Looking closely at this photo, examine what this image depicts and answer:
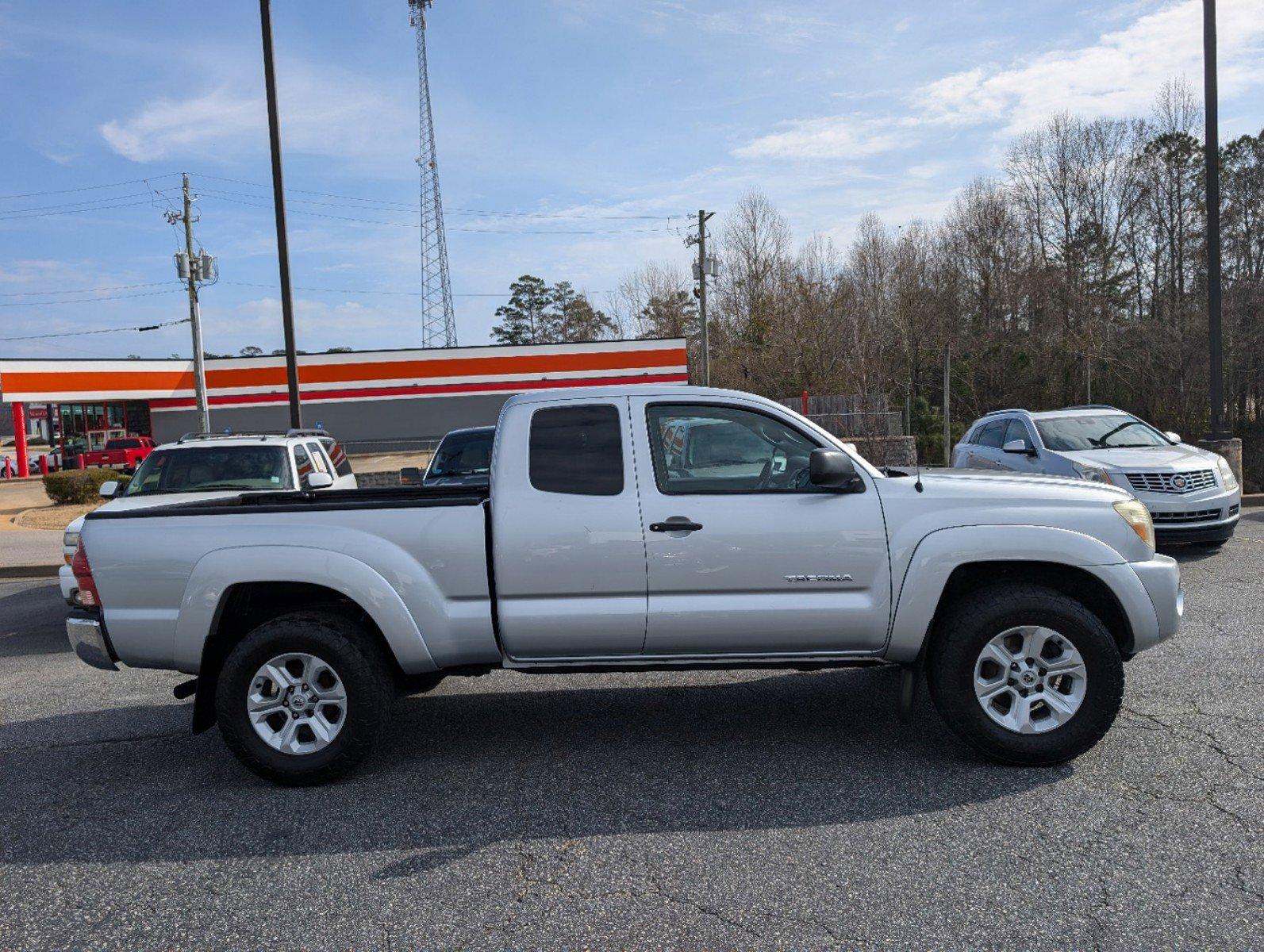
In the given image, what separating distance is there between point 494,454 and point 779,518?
1475mm

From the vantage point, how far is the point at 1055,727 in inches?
185

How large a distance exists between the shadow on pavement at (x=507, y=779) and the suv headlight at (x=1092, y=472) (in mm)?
5775

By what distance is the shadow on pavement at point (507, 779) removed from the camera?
421 cm

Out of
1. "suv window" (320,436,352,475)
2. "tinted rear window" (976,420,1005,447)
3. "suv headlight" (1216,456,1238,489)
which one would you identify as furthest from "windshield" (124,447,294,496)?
"suv headlight" (1216,456,1238,489)

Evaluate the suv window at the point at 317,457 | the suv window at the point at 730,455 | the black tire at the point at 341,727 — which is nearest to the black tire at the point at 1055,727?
the suv window at the point at 730,455

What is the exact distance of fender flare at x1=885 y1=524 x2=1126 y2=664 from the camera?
4.72m

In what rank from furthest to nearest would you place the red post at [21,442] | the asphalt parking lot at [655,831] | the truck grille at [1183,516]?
the red post at [21,442], the truck grille at [1183,516], the asphalt parking lot at [655,831]

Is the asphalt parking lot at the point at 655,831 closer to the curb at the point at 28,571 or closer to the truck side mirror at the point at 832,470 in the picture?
the truck side mirror at the point at 832,470

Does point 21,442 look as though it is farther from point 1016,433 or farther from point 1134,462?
point 1134,462

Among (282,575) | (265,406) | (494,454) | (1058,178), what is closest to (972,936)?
(494,454)

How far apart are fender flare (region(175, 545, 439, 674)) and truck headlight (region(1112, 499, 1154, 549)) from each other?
351 centimetres

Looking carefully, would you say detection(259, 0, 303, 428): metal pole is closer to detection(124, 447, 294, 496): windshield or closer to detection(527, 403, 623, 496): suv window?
detection(124, 447, 294, 496): windshield

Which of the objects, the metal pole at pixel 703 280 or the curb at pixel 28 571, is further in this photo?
the metal pole at pixel 703 280

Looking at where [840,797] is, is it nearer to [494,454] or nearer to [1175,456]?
[494,454]
